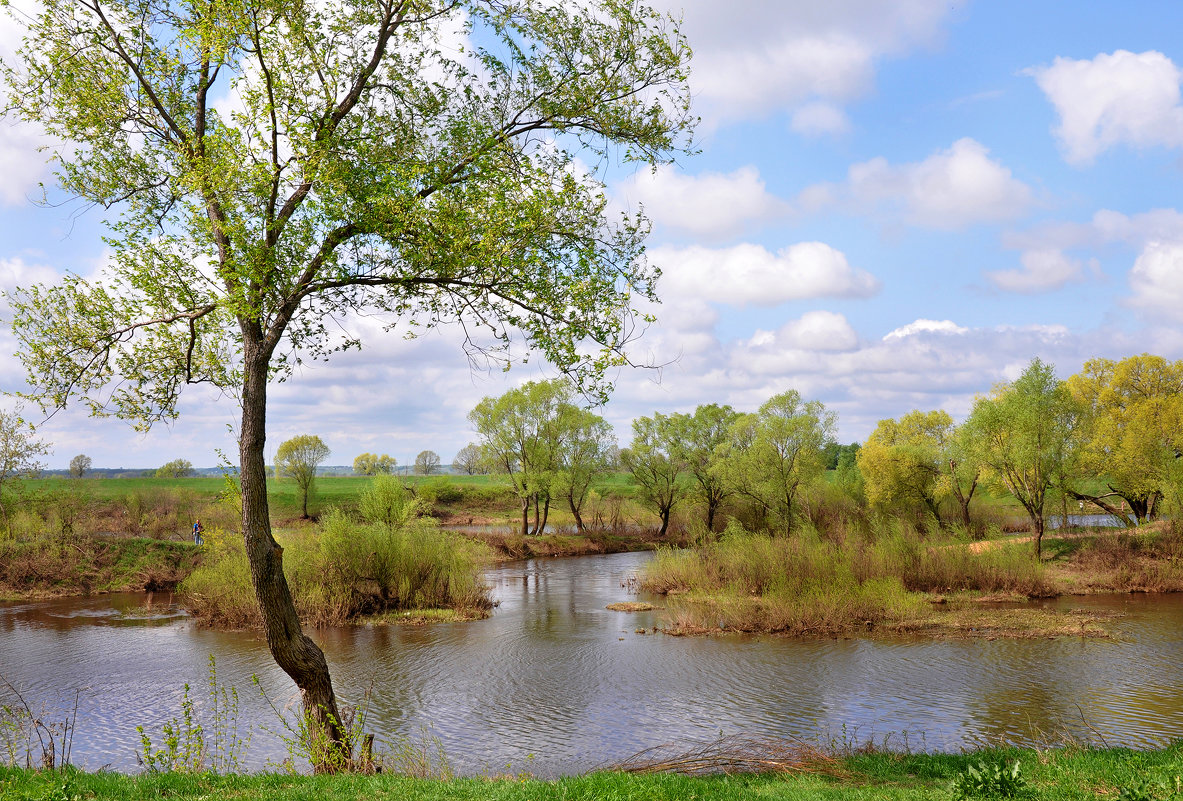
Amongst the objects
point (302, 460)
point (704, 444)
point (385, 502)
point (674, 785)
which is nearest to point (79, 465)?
point (302, 460)

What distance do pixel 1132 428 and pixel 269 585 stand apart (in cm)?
4652

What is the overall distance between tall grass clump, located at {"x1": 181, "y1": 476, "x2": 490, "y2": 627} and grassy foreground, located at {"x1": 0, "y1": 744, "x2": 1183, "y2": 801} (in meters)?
17.5

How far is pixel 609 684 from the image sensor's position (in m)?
17.9

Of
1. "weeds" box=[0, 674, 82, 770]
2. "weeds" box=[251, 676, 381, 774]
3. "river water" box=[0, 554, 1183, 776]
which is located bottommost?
"river water" box=[0, 554, 1183, 776]

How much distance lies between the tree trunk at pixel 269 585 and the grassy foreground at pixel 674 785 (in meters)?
1.60

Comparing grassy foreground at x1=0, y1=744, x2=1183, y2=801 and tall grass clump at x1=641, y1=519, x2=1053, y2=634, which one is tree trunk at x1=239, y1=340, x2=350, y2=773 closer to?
grassy foreground at x1=0, y1=744, x2=1183, y2=801

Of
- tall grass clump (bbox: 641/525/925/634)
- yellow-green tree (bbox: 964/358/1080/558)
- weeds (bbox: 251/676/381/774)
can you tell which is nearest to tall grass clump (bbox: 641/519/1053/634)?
tall grass clump (bbox: 641/525/925/634)

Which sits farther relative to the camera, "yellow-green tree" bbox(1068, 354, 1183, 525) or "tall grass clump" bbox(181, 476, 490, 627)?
"yellow-green tree" bbox(1068, 354, 1183, 525)

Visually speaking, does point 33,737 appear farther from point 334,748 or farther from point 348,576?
point 348,576

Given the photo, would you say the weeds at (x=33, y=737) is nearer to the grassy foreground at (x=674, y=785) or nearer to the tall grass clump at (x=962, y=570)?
the grassy foreground at (x=674, y=785)

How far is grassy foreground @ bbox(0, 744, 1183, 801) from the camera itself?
764 centimetres

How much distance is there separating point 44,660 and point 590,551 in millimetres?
33349

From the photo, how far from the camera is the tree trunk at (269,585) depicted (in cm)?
1070

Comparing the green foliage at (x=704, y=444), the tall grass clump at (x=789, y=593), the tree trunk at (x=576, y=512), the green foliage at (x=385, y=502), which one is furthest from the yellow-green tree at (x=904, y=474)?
the green foliage at (x=385, y=502)
